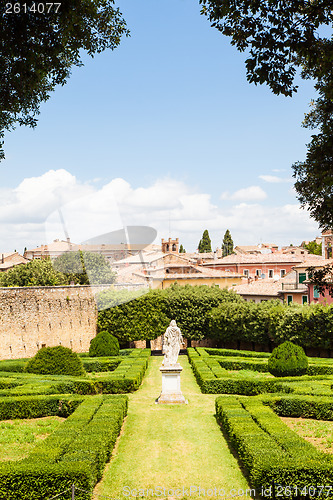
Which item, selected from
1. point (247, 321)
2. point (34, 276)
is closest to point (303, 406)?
point (247, 321)

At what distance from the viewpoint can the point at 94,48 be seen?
756cm

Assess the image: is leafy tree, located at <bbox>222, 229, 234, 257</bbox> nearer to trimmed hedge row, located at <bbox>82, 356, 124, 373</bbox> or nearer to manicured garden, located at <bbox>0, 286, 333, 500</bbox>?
manicured garden, located at <bbox>0, 286, 333, 500</bbox>

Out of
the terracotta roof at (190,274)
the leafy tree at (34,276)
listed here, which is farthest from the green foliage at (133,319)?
the leafy tree at (34,276)

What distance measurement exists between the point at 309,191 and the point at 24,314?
26.1 meters

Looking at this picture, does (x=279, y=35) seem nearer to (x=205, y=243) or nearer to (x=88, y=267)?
(x=88, y=267)

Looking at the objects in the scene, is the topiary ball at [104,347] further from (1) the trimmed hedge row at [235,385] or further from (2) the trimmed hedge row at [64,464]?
(2) the trimmed hedge row at [64,464]

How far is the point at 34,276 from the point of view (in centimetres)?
4716

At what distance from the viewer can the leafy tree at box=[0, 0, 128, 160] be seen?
5.96m

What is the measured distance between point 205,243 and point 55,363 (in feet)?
256

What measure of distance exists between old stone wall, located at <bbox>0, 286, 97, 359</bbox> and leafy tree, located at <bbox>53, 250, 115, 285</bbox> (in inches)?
190

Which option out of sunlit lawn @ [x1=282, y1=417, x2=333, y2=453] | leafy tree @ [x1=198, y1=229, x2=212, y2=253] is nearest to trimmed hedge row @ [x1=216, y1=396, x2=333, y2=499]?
sunlit lawn @ [x1=282, y1=417, x2=333, y2=453]

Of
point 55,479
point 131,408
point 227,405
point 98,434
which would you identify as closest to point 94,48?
point 55,479

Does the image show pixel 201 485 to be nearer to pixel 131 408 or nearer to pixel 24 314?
pixel 131 408

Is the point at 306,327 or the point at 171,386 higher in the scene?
the point at 306,327
